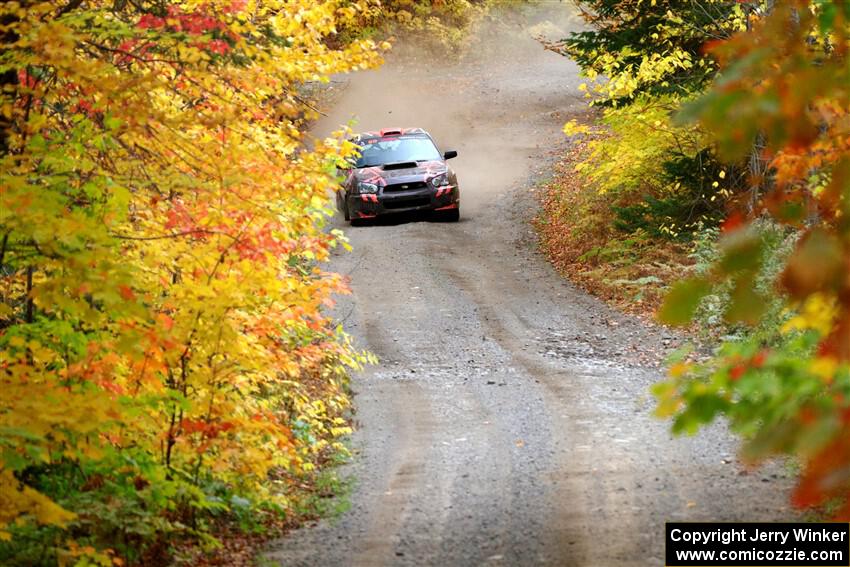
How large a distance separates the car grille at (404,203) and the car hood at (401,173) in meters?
0.45

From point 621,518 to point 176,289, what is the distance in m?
3.90

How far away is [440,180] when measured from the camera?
2158cm

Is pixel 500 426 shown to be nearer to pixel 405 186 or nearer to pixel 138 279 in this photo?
pixel 138 279

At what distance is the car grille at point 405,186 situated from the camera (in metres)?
21.5

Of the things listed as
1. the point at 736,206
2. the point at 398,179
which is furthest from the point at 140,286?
the point at 398,179

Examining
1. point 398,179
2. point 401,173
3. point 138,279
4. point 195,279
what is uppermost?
point 138,279

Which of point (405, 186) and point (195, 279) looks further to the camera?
point (405, 186)

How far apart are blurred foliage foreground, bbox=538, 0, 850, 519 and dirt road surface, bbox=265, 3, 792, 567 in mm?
762

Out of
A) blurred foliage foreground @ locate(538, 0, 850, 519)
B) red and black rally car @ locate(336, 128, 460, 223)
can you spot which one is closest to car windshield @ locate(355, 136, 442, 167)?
red and black rally car @ locate(336, 128, 460, 223)

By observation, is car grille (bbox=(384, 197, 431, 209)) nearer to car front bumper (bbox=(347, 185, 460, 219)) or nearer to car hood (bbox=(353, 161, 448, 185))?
car front bumper (bbox=(347, 185, 460, 219))
